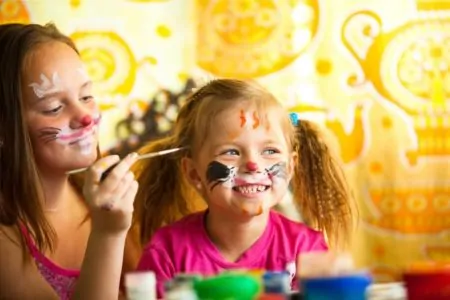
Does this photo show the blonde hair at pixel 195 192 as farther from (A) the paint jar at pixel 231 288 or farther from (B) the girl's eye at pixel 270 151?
(A) the paint jar at pixel 231 288

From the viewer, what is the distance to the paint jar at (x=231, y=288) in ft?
2.50

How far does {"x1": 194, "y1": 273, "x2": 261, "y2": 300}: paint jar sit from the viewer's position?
2.50ft

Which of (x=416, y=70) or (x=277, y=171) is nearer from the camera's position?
(x=277, y=171)

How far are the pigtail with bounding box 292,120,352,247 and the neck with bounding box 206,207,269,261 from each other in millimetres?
141

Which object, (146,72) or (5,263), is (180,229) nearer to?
(5,263)

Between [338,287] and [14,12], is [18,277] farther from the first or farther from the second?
[14,12]

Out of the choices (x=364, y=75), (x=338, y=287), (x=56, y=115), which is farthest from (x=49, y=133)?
(x=364, y=75)

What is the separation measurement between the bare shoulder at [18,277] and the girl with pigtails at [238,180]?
0.48ft

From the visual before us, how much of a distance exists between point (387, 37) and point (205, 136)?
24.2 inches

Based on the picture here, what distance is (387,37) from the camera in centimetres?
163

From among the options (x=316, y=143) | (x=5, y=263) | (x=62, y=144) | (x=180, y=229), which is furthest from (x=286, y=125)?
(x=5, y=263)

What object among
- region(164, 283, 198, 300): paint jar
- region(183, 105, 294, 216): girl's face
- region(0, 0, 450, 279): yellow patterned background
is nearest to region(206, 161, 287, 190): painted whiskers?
region(183, 105, 294, 216): girl's face

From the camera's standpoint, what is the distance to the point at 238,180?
1.13m

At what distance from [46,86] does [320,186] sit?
1.50 feet
